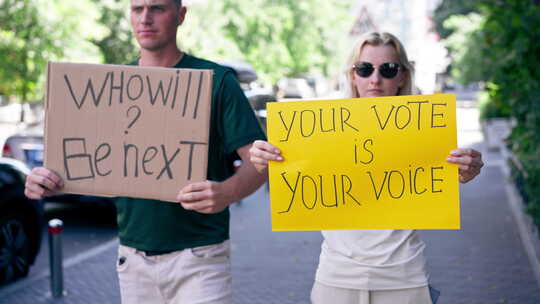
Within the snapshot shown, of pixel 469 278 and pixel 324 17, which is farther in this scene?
pixel 324 17

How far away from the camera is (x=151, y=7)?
2.71 meters

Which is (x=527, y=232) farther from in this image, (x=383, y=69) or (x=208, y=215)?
(x=208, y=215)

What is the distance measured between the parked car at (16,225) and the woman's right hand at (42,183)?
159 inches

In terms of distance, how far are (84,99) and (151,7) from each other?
447mm

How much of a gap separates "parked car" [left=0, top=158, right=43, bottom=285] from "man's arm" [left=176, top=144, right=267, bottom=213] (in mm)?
4357

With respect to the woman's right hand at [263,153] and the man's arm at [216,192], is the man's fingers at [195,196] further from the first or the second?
the woman's right hand at [263,153]

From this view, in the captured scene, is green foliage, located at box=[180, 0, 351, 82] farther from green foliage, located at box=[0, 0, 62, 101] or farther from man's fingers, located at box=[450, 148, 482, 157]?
man's fingers, located at box=[450, 148, 482, 157]

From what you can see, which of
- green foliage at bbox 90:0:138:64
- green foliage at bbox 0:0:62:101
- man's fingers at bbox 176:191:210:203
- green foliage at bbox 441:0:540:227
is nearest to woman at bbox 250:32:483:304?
man's fingers at bbox 176:191:210:203

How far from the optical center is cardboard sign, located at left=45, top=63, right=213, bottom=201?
254 centimetres

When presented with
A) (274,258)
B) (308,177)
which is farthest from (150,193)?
(274,258)

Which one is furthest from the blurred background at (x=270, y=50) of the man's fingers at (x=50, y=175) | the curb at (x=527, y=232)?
the man's fingers at (x=50, y=175)

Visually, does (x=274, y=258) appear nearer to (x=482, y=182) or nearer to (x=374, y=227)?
(x=374, y=227)

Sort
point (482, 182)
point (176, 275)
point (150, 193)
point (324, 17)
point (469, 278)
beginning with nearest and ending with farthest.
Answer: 1. point (150, 193)
2. point (176, 275)
3. point (469, 278)
4. point (482, 182)
5. point (324, 17)

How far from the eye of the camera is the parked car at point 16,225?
20.8ft
